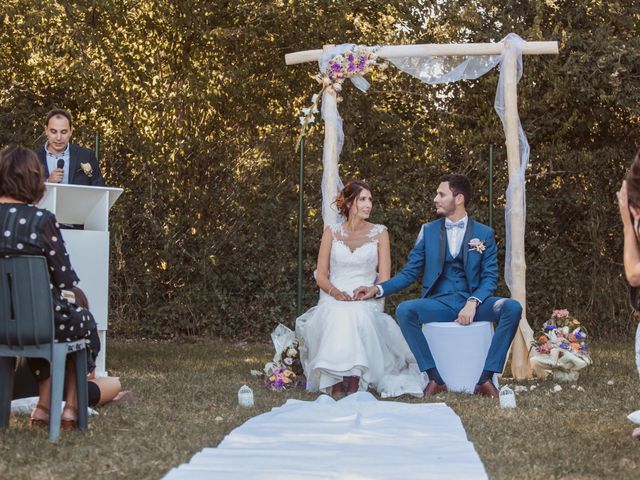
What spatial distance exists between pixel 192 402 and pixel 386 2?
579cm

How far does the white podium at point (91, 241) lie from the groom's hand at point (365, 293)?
163 centimetres

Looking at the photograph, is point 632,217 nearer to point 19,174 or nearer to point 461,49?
point 19,174

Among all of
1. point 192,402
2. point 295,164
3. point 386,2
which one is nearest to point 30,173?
point 192,402

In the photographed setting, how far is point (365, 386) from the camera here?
20.9 feet

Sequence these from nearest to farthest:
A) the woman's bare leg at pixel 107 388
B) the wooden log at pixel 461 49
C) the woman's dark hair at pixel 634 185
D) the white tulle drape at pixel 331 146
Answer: the woman's dark hair at pixel 634 185, the woman's bare leg at pixel 107 388, the wooden log at pixel 461 49, the white tulle drape at pixel 331 146

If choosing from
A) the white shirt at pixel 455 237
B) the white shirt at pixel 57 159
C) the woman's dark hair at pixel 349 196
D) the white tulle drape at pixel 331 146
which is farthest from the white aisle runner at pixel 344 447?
the white shirt at pixel 57 159

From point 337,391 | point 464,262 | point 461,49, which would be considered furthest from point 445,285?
point 461,49

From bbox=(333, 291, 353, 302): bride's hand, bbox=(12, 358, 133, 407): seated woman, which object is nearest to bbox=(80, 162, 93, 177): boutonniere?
bbox=(12, 358, 133, 407): seated woman

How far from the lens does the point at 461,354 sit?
20.9ft

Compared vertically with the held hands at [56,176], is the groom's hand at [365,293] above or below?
below

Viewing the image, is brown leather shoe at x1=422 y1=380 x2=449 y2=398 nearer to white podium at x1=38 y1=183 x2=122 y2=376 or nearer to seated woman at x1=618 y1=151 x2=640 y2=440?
Answer: white podium at x1=38 y1=183 x2=122 y2=376

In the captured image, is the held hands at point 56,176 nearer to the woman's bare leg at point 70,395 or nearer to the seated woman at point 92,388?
the seated woman at point 92,388

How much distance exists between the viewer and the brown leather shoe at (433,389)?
6218 mm

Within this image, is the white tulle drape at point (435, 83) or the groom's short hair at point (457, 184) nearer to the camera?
the groom's short hair at point (457, 184)
